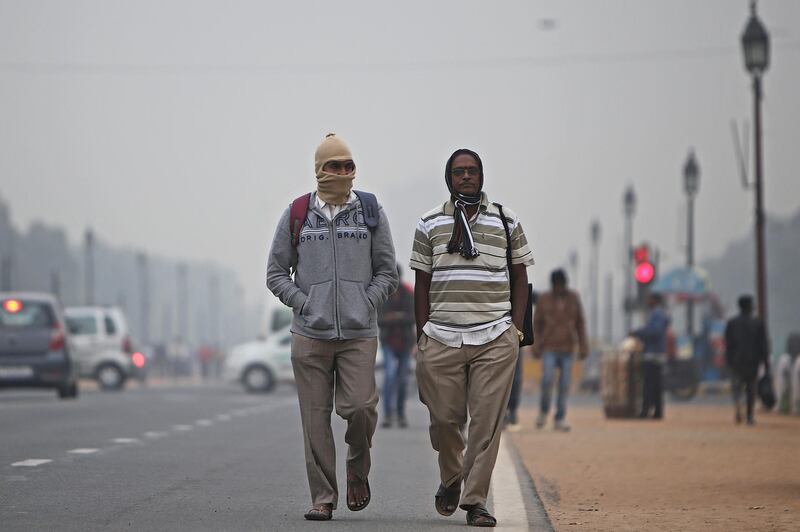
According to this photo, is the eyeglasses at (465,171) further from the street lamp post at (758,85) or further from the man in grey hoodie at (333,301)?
the street lamp post at (758,85)

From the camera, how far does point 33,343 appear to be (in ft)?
94.2

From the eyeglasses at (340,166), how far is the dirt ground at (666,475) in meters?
2.12

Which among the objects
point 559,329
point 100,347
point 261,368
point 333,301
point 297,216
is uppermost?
point 297,216

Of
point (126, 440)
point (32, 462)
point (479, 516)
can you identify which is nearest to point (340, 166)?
point (479, 516)

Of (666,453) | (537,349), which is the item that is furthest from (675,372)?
(666,453)

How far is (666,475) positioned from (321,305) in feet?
15.6

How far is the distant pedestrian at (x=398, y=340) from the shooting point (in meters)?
20.5

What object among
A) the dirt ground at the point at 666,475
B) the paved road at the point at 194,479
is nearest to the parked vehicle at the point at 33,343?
the paved road at the point at 194,479

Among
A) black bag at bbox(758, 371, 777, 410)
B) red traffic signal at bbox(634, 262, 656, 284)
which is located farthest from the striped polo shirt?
red traffic signal at bbox(634, 262, 656, 284)

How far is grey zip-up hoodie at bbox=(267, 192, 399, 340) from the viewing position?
9.56 m

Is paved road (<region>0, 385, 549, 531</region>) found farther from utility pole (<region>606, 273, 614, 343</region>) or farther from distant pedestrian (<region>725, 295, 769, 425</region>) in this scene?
utility pole (<region>606, 273, 614, 343</region>)

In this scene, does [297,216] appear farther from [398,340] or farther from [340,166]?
[398,340]

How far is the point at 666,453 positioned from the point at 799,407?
37.3ft

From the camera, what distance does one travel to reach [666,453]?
1633cm
